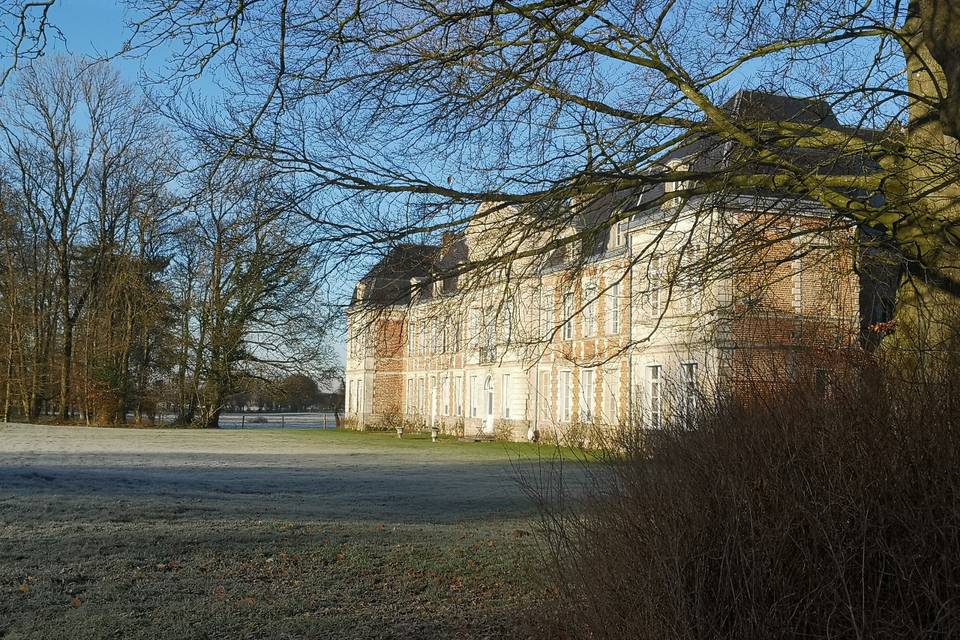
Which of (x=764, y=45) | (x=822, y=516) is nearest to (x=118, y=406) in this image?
(x=764, y=45)

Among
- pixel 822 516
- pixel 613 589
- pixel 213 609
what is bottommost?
pixel 213 609

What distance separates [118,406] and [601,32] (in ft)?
136

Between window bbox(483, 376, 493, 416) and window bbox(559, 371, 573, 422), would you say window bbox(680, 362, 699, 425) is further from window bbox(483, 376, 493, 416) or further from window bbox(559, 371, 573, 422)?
window bbox(483, 376, 493, 416)

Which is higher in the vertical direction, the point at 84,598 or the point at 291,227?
the point at 291,227

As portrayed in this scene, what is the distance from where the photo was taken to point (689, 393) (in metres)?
5.61

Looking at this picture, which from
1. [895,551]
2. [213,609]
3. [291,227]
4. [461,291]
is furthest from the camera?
[461,291]

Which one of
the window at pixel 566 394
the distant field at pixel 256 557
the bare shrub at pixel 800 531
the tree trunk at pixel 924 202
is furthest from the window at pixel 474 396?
the bare shrub at pixel 800 531

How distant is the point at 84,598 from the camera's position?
22.5 feet

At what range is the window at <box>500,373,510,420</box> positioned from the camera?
38250 mm

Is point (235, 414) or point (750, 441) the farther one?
Answer: point (235, 414)

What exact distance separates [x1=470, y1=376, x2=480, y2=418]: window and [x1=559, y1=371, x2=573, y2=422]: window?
8.02 metres

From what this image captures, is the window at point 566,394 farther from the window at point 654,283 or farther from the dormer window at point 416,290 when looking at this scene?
the dormer window at point 416,290

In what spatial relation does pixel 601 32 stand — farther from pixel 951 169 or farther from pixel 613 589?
pixel 613 589

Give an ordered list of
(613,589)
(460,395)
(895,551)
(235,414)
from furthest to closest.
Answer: (235,414) < (460,395) < (613,589) < (895,551)
